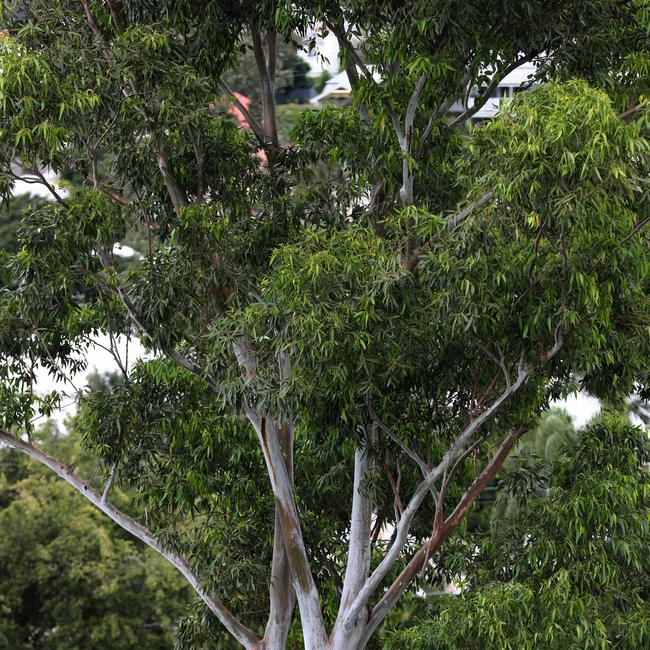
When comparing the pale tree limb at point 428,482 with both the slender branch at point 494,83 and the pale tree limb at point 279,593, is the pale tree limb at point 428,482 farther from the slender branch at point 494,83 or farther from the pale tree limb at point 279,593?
the slender branch at point 494,83

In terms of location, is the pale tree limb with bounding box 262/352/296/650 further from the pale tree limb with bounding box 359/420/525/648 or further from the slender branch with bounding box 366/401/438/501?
the slender branch with bounding box 366/401/438/501

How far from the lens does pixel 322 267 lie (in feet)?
23.4

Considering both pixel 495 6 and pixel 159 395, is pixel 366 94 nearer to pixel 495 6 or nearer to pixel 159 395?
pixel 495 6

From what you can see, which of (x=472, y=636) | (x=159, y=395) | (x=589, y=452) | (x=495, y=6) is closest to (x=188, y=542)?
(x=159, y=395)

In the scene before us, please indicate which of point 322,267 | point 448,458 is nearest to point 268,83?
point 322,267

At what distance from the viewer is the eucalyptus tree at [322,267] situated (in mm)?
7043

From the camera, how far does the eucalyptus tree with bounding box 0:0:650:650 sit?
7.04m

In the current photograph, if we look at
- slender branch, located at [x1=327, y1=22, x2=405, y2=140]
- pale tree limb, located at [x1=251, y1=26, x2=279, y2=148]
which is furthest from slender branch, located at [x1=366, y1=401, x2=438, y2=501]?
pale tree limb, located at [x1=251, y1=26, x2=279, y2=148]

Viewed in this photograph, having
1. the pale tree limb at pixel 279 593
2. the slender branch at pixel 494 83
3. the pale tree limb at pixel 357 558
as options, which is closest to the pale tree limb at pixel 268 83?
the slender branch at pixel 494 83

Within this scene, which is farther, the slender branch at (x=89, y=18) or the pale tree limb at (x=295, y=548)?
the pale tree limb at (x=295, y=548)

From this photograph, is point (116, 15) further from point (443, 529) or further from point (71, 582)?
point (71, 582)

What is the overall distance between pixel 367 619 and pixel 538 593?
1616mm

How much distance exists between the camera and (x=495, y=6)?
25.3 feet

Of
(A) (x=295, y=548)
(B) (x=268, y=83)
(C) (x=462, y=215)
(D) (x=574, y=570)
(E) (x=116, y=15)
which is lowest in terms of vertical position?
(D) (x=574, y=570)
